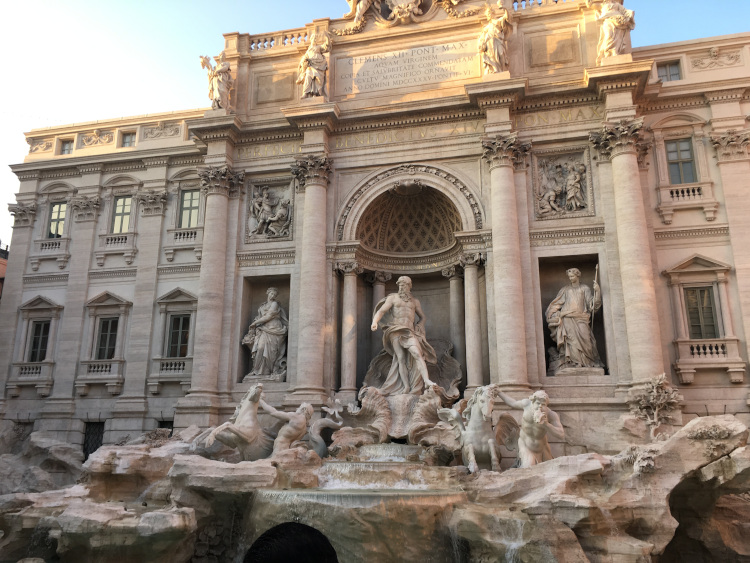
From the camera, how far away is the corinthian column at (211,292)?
1972 cm

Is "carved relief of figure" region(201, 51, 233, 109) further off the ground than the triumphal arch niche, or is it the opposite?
"carved relief of figure" region(201, 51, 233, 109)

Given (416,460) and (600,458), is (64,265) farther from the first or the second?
(600,458)

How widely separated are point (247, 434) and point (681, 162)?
14698 mm

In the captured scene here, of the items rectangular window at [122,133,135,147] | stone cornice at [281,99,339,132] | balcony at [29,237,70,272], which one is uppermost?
rectangular window at [122,133,135,147]

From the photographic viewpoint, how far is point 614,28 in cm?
1930

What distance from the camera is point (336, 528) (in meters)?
11.0

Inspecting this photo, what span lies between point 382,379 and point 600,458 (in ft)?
27.0

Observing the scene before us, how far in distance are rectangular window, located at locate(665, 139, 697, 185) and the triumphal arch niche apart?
588cm

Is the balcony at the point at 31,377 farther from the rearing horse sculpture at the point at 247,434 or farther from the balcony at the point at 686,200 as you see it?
the balcony at the point at 686,200

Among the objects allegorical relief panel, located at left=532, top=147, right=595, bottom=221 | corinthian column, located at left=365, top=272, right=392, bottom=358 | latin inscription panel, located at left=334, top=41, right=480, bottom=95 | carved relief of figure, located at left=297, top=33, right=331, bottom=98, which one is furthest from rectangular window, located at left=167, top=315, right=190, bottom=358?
allegorical relief panel, located at left=532, top=147, right=595, bottom=221

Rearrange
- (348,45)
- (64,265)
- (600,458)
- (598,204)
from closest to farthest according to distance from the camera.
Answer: (600,458), (598,204), (348,45), (64,265)

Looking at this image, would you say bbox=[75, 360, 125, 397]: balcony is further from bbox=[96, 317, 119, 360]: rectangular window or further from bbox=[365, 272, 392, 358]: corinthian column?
bbox=[365, 272, 392, 358]: corinthian column

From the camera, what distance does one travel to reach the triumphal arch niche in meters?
19.8

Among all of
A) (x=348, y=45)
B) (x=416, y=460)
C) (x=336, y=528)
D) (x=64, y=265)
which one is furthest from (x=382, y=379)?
(x=64, y=265)
